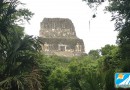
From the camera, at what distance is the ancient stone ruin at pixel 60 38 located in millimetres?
53578

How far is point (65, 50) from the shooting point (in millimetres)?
54125

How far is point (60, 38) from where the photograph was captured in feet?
182

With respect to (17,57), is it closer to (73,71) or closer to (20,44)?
(20,44)

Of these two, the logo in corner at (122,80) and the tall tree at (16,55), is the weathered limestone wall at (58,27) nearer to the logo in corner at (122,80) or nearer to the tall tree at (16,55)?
the tall tree at (16,55)

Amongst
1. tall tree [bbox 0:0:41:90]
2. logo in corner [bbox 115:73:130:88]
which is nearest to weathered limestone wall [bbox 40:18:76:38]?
tall tree [bbox 0:0:41:90]

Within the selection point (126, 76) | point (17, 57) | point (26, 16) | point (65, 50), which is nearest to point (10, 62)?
point (17, 57)

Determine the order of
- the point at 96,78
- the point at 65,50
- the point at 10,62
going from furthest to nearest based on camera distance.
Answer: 1. the point at 65,50
2. the point at 10,62
3. the point at 96,78

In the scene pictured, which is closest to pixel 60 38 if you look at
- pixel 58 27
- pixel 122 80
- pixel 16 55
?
pixel 58 27

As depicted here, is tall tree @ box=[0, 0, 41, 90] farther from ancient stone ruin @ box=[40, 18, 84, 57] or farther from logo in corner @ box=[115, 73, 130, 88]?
ancient stone ruin @ box=[40, 18, 84, 57]

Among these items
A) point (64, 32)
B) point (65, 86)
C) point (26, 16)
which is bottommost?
point (65, 86)

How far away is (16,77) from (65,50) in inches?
1739

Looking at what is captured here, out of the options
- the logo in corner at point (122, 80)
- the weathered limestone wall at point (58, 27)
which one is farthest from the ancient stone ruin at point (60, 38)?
the logo in corner at point (122, 80)

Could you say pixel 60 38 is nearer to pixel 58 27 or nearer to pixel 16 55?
pixel 58 27

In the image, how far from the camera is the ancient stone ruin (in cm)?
5358
